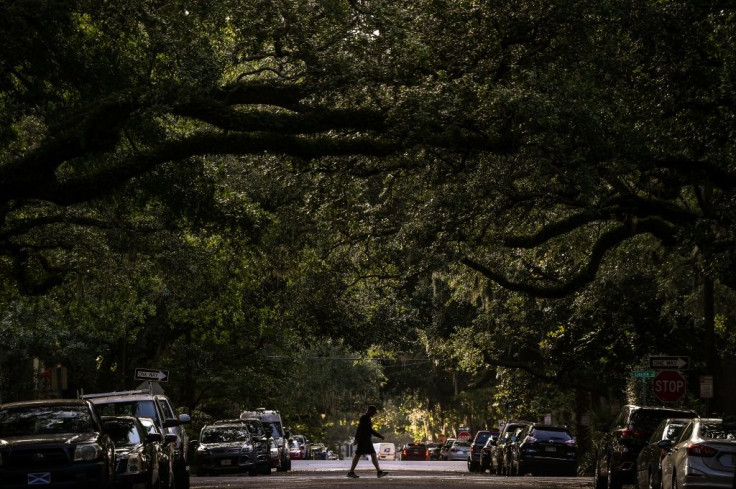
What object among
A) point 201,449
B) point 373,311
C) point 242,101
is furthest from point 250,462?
point 242,101

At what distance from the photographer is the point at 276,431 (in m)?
52.9

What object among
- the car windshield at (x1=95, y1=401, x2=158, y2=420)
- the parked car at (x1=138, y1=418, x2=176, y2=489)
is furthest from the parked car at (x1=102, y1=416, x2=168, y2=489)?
the car windshield at (x1=95, y1=401, x2=158, y2=420)

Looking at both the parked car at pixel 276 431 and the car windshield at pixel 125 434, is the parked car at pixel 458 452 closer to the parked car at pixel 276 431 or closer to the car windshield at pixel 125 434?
the parked car at pixel 276 431

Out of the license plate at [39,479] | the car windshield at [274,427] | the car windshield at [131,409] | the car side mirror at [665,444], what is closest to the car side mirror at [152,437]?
the license plate at [39,479]

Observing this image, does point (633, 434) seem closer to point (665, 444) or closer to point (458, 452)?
point (665, 444)

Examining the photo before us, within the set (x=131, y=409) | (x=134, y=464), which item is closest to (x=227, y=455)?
(x=131, y=409)

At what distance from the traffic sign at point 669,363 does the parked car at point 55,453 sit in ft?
49.4

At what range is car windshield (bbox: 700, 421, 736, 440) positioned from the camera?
59.2 feet

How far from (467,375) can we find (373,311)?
2100 centimetres

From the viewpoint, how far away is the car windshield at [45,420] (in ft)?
59.5

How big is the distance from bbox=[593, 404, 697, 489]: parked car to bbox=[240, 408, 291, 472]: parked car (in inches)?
Result: 843

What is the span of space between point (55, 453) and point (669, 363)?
16366mm

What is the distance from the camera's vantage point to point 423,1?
21.1m

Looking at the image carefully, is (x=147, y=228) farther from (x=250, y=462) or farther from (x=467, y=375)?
(x=467, y=375)
